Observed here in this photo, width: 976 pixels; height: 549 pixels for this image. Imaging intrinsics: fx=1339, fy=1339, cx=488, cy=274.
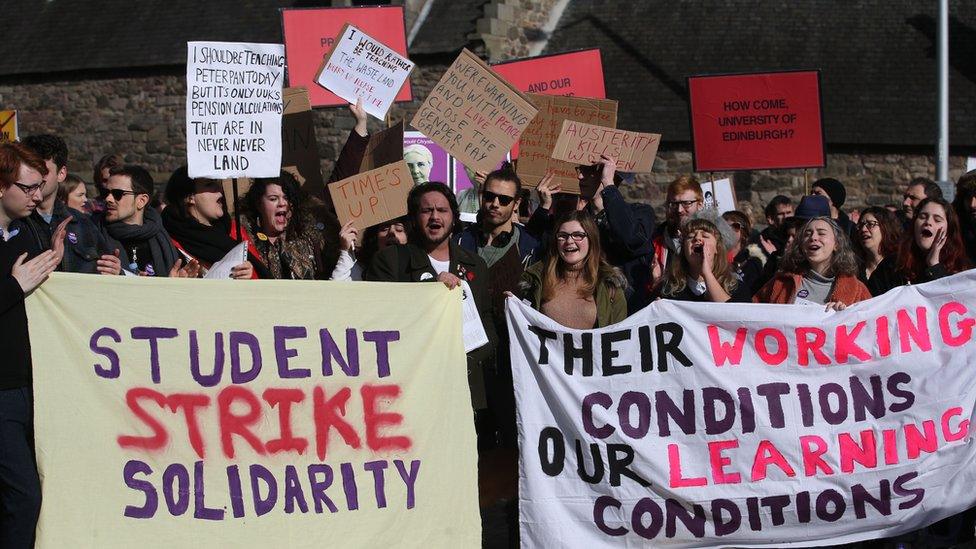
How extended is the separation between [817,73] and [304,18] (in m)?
4.29

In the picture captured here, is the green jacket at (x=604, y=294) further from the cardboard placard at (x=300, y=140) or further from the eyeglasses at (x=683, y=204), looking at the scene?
the cardboard placard at (x=300, y=140)

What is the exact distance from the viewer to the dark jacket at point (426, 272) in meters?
6.33

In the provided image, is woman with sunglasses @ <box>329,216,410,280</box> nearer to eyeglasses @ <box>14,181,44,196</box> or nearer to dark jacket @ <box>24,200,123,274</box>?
dark jacket @ <box>24,200,123,274</box>

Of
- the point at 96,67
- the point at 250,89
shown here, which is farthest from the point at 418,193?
the point at 96,67

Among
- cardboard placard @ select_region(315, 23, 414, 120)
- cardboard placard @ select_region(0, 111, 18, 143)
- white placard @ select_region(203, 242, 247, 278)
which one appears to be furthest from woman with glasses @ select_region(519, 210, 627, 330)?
cardboard placard @ select_region(0, 111, 18, 143)

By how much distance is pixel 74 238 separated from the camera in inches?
232

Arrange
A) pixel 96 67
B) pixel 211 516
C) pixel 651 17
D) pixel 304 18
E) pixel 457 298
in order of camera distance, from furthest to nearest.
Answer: pixel 96 67
pixel 651 17
pixel 304 18
pixel 457 298
pixel 211 516

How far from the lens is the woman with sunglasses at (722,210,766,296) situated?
279 inches

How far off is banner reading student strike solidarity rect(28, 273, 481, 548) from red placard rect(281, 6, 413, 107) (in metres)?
3.94

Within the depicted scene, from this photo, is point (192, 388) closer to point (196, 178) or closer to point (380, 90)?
point (196, 178)

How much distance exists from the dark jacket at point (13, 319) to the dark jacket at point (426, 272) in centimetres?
160

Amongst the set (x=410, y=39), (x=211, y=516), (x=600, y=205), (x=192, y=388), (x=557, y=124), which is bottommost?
(x=211, y=516)

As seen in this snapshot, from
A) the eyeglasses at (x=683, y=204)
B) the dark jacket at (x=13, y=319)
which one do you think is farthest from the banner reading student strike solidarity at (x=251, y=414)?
the eyeglasses at (x=683, y=204)

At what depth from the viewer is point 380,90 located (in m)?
8.45
